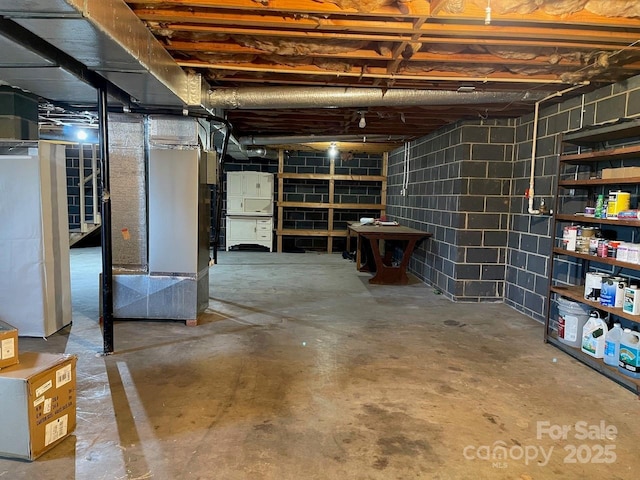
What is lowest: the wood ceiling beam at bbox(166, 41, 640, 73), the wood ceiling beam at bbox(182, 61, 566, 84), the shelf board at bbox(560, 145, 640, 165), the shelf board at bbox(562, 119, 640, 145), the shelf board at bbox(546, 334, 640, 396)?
the shelf board at bbox(546, 334, 640, 396)

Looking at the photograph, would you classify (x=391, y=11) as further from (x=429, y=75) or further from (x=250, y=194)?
(x=250, y=194)

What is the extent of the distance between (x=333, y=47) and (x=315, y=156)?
6.17m

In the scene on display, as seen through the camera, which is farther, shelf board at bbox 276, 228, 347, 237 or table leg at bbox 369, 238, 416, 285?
shelf board at bbox 276, 228, 347, 237

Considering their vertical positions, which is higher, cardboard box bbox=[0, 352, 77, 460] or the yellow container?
the yellow container

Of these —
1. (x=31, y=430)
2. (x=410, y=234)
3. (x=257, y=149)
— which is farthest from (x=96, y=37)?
(x=257, y=149)

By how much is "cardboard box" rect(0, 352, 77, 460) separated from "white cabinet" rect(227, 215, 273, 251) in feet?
22.1

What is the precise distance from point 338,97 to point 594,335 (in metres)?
2.69

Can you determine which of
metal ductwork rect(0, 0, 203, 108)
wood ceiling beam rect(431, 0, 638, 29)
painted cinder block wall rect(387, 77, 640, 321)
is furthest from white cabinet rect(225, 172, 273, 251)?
wood ceiling beam rect(431, 0, 638, 29)

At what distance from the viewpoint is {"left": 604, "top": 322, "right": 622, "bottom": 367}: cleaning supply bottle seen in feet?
9.44

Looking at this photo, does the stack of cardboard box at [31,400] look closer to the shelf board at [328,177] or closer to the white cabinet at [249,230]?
the white cabinet at [249,230]

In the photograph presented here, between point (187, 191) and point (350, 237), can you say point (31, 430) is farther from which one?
point (350, 237)

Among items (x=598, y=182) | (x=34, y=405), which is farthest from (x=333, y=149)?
(x=34, y=405)

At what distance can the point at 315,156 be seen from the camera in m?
9.01

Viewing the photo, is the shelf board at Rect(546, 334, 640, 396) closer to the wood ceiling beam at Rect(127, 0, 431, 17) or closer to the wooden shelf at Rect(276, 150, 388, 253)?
the wood ceiling beam at Rect(127, 0, 431, 17)
